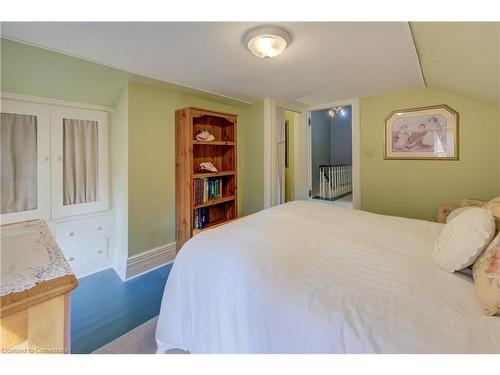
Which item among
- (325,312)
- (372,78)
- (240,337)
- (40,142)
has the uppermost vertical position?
(372,78)

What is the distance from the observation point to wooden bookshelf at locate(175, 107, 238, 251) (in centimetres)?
258

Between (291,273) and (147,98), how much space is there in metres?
2.37

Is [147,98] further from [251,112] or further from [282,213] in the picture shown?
[282,213]

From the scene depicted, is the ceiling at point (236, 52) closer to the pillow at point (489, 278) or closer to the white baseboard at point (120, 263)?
the pillow at point (489, 278)

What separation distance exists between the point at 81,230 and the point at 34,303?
2.18 meters

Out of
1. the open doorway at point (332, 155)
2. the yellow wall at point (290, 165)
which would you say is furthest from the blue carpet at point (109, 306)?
the open doorway at point (332, 155)

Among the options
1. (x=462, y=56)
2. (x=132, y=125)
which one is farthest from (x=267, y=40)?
(x=132, y=125)

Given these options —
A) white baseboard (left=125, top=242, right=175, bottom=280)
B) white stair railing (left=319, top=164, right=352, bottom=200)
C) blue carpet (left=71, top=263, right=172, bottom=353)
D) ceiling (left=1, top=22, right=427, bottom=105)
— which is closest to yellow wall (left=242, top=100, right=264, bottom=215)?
ceiling (left=1, top=22, right=427, bottom=105)

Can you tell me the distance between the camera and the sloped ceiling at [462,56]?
4.26 feet

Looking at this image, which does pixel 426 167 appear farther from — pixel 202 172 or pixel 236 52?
pixel 202 172

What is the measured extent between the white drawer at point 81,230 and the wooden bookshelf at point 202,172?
2.68 ft

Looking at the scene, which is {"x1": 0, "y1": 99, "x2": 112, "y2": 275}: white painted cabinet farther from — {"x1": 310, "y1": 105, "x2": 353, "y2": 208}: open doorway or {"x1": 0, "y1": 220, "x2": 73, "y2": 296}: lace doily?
{"x1": 310, "y1": 105, "x2": 353, "y2": 208}: open doorway
